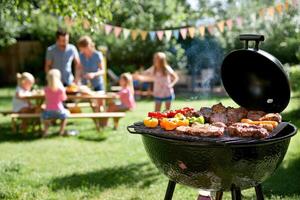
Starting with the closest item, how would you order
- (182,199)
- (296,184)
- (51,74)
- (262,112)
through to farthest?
(262,112) → (182,199) → (296,184) → (51,74)

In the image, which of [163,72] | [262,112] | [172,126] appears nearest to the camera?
[172,126]

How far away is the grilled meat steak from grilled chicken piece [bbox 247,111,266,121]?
0.43m

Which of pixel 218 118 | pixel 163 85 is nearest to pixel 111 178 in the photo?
pixel 218 118

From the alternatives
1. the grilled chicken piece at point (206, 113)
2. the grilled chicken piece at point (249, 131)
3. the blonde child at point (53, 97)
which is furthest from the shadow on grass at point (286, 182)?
the blonde child at point (53, 97)

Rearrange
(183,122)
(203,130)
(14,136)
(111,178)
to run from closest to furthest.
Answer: (203,130) < (183,122) < (111,178) < (14,136)

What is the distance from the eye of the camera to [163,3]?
16609 millimetres

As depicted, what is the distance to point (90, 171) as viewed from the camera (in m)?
5.33

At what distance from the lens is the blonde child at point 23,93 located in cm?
763

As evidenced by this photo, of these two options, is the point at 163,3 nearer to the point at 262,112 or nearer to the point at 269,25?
the point at 269,25

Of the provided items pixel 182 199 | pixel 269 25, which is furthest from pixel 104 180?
pixel 269 25

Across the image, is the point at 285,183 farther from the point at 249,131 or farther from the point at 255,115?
the point at 249,131

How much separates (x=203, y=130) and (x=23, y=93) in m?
5.49

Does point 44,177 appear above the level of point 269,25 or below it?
below

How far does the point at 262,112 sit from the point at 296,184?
70.5 inches
